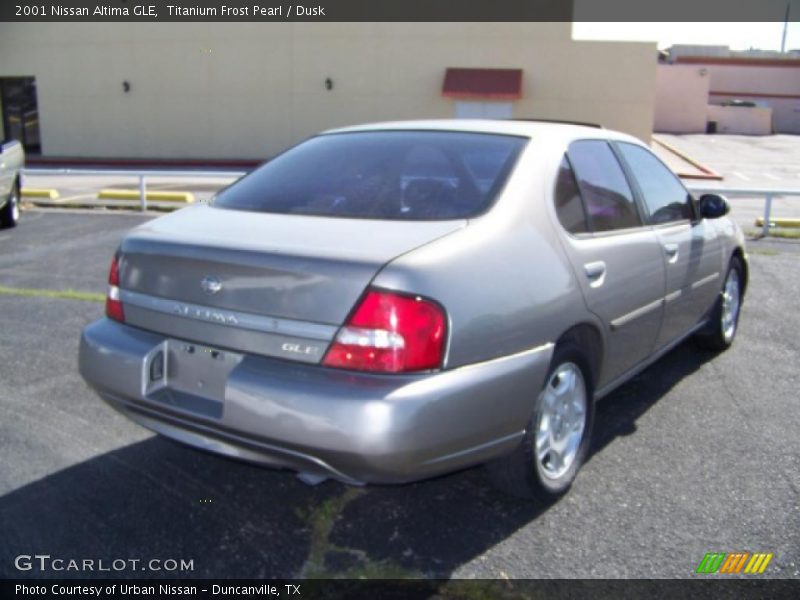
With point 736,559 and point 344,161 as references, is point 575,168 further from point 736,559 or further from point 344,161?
point 736,559

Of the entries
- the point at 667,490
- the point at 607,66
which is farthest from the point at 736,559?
the point at 607,66

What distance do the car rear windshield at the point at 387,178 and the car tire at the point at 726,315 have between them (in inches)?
99.9

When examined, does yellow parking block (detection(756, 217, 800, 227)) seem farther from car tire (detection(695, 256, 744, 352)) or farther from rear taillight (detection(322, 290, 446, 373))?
rear taillight (detection(322, 290, 446, 373))

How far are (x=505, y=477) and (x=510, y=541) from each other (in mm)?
262

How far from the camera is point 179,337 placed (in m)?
3.15

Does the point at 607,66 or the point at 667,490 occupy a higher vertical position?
the point at 607,66

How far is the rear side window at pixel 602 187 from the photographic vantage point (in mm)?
3852

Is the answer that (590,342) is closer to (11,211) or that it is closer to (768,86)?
(11,211)

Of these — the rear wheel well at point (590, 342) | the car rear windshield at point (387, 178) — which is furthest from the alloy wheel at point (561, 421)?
the car rear windshield at point (387, 178)

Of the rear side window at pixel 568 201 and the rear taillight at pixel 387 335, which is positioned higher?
the rear side window at pixel 568 201

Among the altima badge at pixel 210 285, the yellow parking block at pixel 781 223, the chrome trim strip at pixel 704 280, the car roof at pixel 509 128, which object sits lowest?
the yellow parking block at pixel 781 223

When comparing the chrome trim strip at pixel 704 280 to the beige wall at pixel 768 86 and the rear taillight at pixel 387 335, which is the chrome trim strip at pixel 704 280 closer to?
the rear taillight at pixel 387 335

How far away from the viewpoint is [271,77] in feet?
87.9
